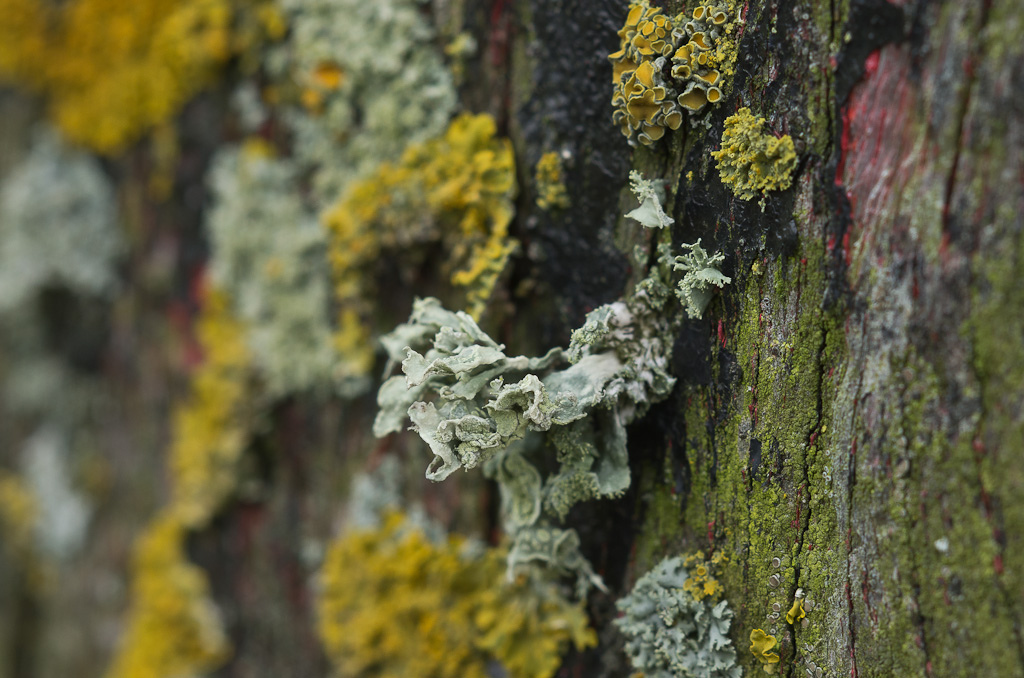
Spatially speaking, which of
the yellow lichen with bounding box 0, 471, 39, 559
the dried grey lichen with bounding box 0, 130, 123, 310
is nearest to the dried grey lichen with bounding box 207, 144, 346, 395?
the dried grey lichen with bounding box 0, 130, 123, 310

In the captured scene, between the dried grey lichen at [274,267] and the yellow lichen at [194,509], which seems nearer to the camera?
the dried grey lichen at [274,267]

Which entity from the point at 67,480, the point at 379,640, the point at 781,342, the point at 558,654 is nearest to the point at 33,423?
the point at 67,480

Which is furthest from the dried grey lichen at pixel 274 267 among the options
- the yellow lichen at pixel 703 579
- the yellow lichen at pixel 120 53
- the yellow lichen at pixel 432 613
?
the yellow lichen at pixel 703 579

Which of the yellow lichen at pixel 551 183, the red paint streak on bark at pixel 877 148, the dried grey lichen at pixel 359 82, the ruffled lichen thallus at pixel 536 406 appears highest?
the dried grey lichen at pixel 359 82

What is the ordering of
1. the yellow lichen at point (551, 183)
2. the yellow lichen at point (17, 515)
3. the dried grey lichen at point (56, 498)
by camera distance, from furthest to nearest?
the yellow lichen at point (17, 515) < the dried grey lichen at point (56, 498) < the yellow lichen at point (551, 183)

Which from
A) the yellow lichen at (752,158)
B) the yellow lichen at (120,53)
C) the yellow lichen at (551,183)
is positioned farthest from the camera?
the yellow lichen at (120,53)

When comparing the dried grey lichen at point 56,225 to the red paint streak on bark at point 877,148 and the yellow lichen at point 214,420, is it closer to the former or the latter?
the yellow lichen at point 214,420

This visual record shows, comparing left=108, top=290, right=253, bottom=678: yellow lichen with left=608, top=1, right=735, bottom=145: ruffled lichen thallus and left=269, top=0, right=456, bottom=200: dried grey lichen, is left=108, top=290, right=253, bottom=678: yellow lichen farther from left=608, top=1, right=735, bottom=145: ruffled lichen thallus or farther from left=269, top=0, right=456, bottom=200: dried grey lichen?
left=608, top=1, right=735, bottom=145: ruffled lichen thallus

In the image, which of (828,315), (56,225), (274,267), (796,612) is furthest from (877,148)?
(56,225)

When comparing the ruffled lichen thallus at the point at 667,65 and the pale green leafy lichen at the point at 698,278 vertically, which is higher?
the ruffled lichen thallus at the point at 667,65
